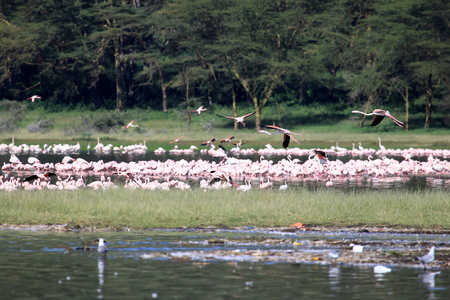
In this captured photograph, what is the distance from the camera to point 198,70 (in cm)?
5719

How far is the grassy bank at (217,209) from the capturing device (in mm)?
14664

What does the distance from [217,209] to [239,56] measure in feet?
139

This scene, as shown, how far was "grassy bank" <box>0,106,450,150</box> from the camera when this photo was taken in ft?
154

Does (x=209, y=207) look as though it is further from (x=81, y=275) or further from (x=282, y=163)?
(x=282, y=163)

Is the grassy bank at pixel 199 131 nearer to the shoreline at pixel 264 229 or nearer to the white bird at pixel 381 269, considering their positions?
the shoreline at pixel 264 229

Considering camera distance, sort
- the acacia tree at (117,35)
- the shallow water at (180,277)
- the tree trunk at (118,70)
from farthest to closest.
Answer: the tree trunk at (118,70), the acacia tree at (117,35), the shallow water at (180,277)

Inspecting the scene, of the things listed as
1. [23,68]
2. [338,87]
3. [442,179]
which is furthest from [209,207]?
[23,68]

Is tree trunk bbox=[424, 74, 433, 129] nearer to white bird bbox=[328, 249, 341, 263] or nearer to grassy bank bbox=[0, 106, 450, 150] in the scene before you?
grassy bank bbox=[0, 106, 450, 150]

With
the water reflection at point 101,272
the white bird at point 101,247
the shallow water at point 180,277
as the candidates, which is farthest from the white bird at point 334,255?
the white bird at point 101,247

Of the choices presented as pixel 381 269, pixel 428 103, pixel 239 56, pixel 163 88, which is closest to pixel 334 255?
pixel 381 269

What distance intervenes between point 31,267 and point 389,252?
220 inches

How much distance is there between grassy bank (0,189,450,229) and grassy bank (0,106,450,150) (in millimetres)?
27737

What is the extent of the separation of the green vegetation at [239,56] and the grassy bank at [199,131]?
0.60 m

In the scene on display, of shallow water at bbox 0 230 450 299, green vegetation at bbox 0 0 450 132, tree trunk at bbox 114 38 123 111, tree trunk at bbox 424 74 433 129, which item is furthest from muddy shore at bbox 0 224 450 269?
tree trunk at bbox 114 38 123 111
